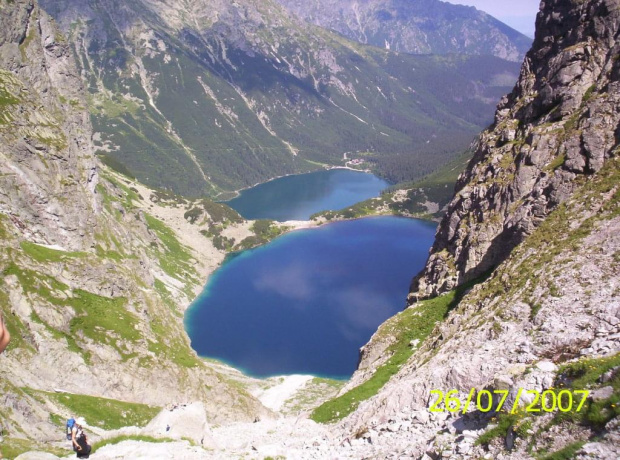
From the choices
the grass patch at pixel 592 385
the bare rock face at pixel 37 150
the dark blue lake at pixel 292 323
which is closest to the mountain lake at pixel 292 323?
the dark blue lake at pixel 292 323

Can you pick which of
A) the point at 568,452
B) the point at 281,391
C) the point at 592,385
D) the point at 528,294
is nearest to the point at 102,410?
the point at 528,294

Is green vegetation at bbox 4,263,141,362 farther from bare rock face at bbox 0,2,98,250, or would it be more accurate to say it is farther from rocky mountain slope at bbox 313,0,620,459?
rocky mountain slope at bbox 313,0,620,459

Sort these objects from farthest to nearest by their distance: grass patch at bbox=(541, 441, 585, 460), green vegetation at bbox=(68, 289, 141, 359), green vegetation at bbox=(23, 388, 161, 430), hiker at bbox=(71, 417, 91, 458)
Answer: green vegetation at bbox=(68, 289, 141, 359)
green vegetation at bbox=(23, 388, 161, 430)
hiker at bbox=(71, 417, 91, 458)
grass patch at bbox=(541, 441, 585, 460)

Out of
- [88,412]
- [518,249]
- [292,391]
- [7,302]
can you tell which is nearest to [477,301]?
[518,249]

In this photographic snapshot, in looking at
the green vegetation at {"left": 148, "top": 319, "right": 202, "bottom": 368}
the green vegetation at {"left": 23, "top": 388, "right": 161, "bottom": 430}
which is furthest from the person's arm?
the green vegetation at {"left": 148, "top": 319, "right": 202, "bottom": 368}

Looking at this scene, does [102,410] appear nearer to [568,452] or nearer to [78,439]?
[78,439]
